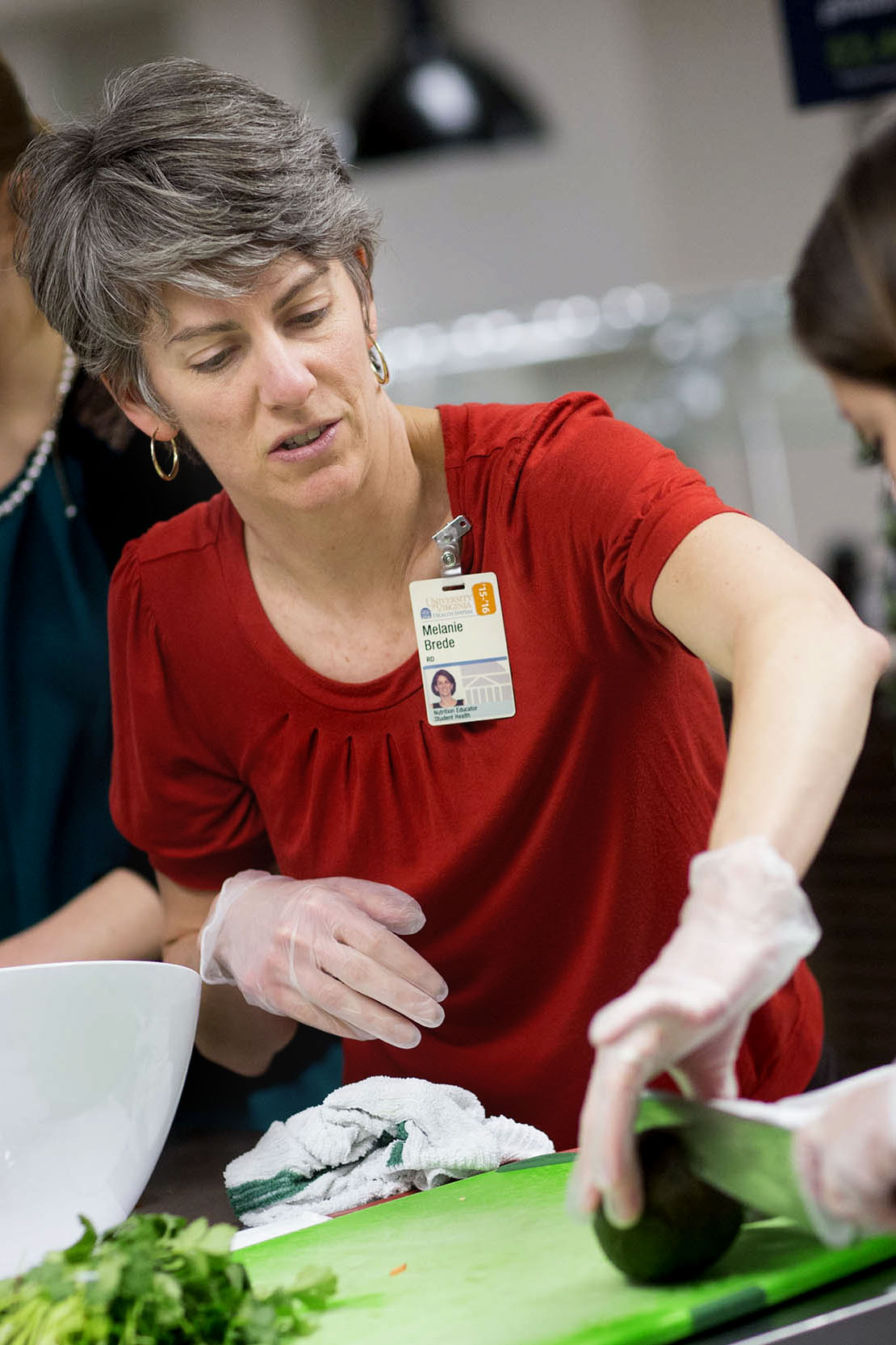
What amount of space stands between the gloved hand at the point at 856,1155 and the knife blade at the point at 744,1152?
1 cm

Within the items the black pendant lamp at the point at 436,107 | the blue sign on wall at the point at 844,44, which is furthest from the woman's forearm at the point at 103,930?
the black pendant lamp at the point at 436,107

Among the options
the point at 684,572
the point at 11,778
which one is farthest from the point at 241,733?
the point at 684,572

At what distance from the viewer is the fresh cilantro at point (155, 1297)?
880 mm

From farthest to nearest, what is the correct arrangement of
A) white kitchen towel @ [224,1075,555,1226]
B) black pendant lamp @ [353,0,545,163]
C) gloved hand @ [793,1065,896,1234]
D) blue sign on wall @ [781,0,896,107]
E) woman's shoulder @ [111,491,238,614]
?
black pendant lamp @ [353,0,545,163] → blue sign on wall @ [781,0,896,107] → woman's shoulder @ [111,491,238,614] → white kitchen towel @ [224,1075,555,1226] → gloved hand @ [793,1065,896,1234]

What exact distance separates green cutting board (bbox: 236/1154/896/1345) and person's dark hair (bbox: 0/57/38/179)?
125 cm

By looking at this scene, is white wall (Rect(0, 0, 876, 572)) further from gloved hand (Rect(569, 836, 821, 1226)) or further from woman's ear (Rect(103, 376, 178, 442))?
gloved hand (Rect(569, 836, 821, 1226))

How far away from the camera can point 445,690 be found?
1.47 meters

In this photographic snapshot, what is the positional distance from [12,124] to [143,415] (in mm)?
512

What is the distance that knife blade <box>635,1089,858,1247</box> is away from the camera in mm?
841

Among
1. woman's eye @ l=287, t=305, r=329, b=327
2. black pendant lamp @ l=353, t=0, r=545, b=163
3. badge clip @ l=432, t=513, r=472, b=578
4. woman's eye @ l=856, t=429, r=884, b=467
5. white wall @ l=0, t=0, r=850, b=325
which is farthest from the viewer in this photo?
white wall @ l=0, t=0, r=850, b=325

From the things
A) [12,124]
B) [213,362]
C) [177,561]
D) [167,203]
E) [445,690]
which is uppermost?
[12,124]

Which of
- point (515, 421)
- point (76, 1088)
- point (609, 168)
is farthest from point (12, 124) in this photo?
point (609, 168)

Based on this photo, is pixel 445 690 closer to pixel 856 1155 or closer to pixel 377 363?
pixel 377 363

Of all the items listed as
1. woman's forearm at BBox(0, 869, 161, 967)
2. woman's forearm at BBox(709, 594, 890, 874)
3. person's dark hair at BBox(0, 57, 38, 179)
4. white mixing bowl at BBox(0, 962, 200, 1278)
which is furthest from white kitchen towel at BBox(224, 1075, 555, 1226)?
person's dark hair at BBox(0, 57, 38, 179)
